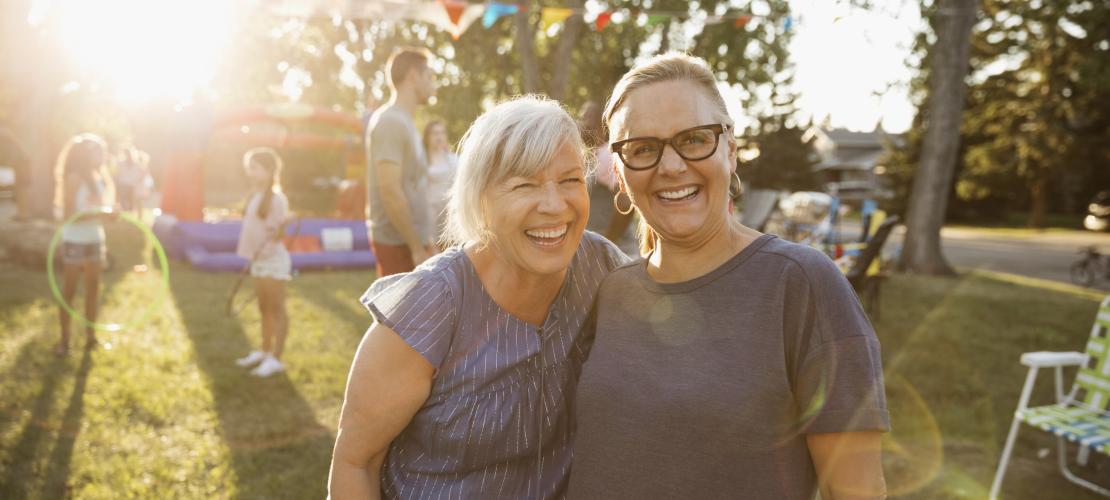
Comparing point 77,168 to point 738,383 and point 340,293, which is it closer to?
point 340,293

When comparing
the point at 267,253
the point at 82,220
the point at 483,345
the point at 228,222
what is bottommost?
the point at 228,222

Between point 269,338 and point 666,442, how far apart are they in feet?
18.1

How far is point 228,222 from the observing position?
1291cm

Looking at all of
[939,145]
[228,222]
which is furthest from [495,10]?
[939,145]

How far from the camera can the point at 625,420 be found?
5.80ft

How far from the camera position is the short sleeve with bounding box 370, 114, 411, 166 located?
14.9 feet

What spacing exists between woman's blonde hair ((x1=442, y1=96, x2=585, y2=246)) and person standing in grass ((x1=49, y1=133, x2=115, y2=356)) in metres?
5.96

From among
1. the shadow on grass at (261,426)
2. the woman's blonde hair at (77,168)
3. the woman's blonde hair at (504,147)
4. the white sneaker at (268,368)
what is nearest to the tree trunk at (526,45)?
the woman's blonde hair at (77,168)

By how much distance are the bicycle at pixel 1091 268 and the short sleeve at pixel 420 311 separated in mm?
16609

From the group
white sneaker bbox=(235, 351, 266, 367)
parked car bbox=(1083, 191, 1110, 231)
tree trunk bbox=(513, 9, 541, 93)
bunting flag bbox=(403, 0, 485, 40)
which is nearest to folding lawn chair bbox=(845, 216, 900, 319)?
bunting flag bbox=(403, 0, 485, 40)

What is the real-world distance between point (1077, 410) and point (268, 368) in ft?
19.8

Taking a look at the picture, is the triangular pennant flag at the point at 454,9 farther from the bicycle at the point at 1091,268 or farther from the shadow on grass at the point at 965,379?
the bicycle at the point at 1091,268

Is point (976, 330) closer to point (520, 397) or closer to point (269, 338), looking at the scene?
point (269, 338)

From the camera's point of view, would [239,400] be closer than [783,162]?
Yes
